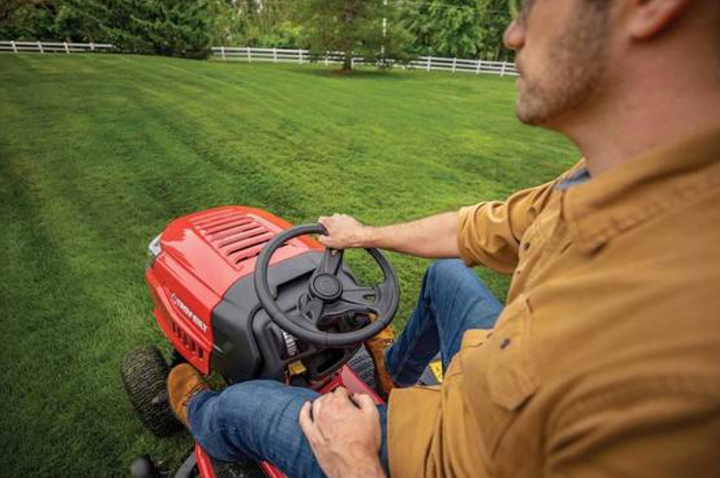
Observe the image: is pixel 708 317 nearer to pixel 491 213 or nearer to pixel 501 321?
pixel 501 321

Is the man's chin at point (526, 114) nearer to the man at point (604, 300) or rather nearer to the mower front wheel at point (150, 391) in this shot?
the man at point (604, 300)

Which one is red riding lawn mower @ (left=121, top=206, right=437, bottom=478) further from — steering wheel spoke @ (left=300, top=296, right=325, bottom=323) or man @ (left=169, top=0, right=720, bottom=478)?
man @ (left=169, top=0, right=720, bottom=478)

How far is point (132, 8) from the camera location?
56.2 feet

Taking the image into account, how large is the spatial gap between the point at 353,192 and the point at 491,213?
8.65ft

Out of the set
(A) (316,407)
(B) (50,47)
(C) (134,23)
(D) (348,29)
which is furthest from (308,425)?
(B) (50,47)

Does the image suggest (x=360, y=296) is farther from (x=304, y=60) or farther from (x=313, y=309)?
(x=304, y=60)

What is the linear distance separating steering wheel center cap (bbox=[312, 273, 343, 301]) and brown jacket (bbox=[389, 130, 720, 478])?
536 millimetres

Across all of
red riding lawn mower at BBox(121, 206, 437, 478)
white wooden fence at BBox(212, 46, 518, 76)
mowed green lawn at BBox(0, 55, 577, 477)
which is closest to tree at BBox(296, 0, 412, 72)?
white wooden fence at BBox(212, 46, 518, 76)

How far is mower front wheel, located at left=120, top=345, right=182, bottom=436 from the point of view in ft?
5.20

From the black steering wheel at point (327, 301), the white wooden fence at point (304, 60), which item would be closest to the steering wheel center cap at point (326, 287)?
the black steering wheel at point (327, 301)

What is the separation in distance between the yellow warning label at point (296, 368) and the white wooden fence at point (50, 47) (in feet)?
69.1

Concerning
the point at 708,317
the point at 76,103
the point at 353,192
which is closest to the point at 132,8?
the point at 76,103

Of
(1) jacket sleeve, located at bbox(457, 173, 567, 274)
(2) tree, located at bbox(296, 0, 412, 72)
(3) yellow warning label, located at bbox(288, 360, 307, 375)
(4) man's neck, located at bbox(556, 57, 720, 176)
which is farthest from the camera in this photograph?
(2) tree, located at bbox(296, 0, 412, 72)

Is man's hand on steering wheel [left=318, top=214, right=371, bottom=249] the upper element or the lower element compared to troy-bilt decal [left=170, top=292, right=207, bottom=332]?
upper
